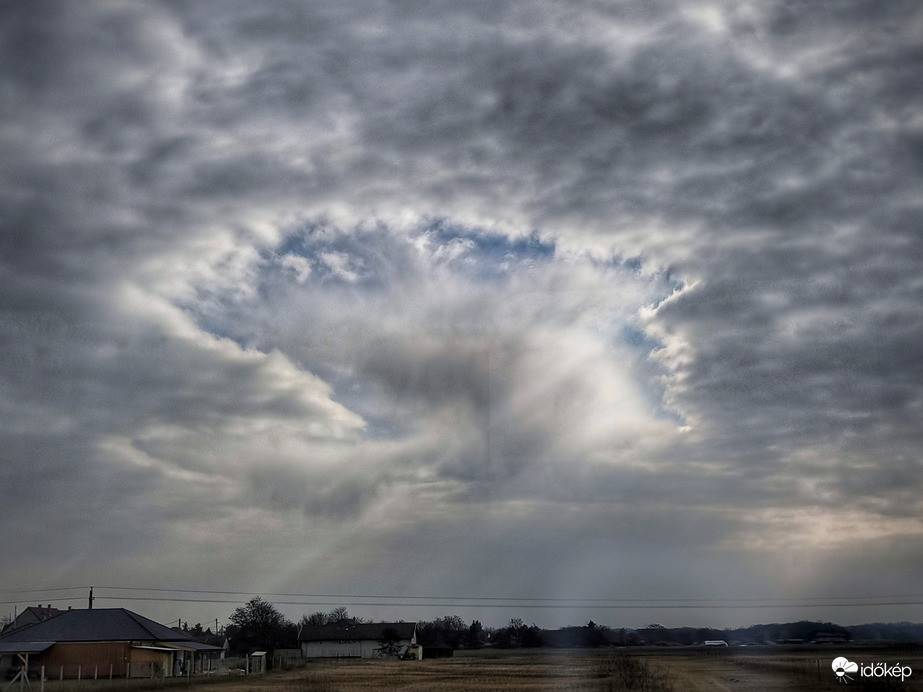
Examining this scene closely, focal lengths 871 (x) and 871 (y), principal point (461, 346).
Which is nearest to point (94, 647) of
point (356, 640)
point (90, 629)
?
point (90, 629)

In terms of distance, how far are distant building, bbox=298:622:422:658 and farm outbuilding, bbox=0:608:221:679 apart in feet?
177

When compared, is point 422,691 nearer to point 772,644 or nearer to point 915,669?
point 915,669

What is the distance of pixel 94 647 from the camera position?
77.8m

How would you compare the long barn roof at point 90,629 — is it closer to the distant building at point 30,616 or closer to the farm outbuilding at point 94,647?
the farm outbuilding at point 94,647

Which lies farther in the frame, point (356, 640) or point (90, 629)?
point (356, 640)

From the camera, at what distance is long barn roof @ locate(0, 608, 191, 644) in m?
78.1

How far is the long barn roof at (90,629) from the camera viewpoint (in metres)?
78.1

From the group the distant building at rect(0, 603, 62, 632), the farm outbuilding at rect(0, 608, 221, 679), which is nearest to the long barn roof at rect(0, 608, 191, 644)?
the farm outbuilding at rect(0, 608, 221, 679)

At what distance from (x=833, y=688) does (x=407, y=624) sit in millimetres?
108865

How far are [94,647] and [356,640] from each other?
212 feet

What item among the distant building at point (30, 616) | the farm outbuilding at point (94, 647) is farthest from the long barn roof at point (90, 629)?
the distant building at point (30, 616)

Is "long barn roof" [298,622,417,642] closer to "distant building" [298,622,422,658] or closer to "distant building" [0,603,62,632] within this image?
"distant building" [298,622,422,658]

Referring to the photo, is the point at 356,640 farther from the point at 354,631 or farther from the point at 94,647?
the point at 94,647

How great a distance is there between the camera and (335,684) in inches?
2060
